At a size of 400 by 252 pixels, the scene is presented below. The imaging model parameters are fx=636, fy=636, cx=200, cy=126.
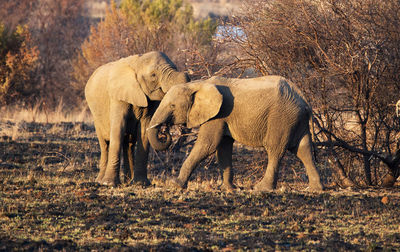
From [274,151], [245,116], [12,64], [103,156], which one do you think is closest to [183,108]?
[245,116]

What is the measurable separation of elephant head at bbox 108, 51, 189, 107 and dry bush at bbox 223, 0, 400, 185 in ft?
6.37

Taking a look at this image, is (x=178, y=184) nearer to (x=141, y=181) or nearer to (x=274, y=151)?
(x=141, y=181)

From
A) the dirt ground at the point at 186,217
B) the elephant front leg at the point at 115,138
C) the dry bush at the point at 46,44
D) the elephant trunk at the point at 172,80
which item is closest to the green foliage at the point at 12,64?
the dry bush at the point at 46,44

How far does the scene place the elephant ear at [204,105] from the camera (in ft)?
30.6

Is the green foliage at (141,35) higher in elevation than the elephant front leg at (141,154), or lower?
higher

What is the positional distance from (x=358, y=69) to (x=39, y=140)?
27.4ft

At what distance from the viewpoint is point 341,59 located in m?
10.8

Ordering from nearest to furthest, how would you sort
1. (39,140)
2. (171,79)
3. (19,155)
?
(171,79), (19,155), (39,140)

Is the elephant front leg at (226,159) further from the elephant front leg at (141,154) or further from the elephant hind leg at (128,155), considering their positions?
the elephant hind leg at (128,155)

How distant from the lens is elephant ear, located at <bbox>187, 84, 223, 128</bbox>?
9336 mm

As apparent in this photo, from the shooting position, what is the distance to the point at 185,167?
9.69m

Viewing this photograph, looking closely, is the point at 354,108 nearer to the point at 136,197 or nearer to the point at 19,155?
the point at 136,197

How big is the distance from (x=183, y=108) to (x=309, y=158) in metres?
2.06

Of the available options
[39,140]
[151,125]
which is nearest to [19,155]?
[39,140]
